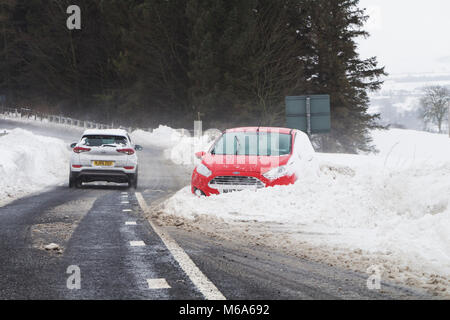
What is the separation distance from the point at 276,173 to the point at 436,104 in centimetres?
8859

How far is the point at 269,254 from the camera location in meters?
7.15

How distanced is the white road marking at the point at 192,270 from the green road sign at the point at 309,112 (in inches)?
544

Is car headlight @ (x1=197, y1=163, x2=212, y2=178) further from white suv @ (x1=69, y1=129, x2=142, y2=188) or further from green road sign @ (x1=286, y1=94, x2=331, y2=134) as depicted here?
green road sign @ (x1=286, y1=94, x2=331, y2=134)

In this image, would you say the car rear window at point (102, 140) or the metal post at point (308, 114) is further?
the metal post at point (308, 114)

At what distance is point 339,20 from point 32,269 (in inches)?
1833

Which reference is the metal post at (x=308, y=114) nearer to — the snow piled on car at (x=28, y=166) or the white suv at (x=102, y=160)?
the white suv at (x=102, y=160)

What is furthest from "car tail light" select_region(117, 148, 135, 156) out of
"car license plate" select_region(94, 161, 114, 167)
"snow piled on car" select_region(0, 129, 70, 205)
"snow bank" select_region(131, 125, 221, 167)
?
"snow bank" select_region(131, 125, 221, 167)

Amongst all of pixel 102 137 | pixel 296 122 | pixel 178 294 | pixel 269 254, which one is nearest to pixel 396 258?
pixel 269 254

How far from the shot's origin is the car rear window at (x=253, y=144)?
39.6 feet

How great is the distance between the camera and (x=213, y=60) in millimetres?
48812

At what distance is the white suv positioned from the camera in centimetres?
1667

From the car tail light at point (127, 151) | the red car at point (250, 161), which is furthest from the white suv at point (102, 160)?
the red car at point (250, 161)

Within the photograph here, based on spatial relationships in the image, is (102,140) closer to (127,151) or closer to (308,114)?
(127,151)
